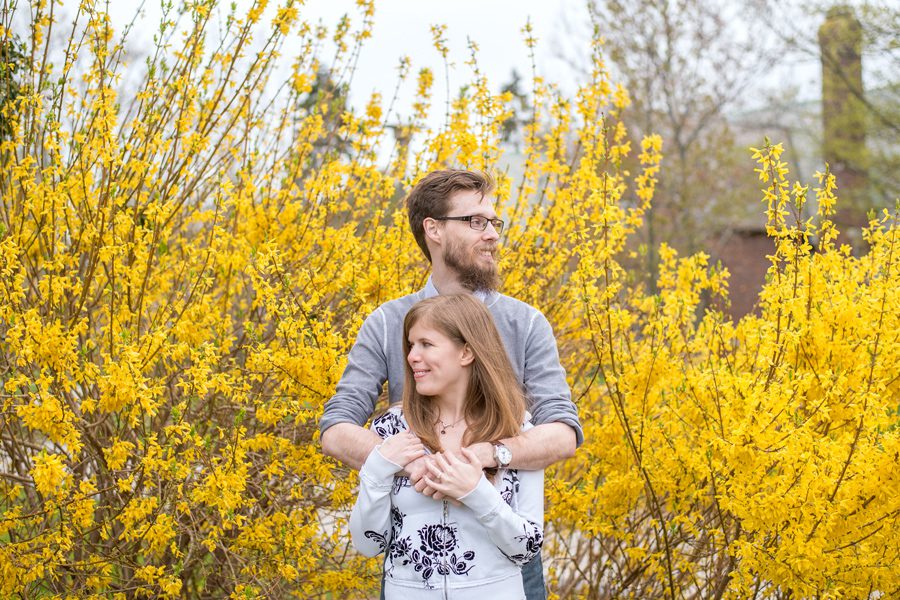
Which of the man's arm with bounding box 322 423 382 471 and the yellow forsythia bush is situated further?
the yellow forsythia bush

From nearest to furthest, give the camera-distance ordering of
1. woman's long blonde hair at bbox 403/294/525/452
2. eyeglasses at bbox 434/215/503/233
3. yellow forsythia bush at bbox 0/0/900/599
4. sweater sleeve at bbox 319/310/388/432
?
woman's long blonde hair at bbox 403/294/525/452 < sweater sleeve at bbox 319/310/388/432 < eyeglasses at bbox 434/215/503/233 < yellow forsythia bush at bbox 0/0/900/599

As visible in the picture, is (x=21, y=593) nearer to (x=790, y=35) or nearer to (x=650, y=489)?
(x=650, y=489)

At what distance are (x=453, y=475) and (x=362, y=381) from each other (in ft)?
1.59

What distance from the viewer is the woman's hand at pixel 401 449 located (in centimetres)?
208

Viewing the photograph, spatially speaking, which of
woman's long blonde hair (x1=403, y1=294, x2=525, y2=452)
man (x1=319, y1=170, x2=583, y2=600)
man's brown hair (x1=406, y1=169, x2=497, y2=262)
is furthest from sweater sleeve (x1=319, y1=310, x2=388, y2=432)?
man's brown hair (x1=406, y1=169, x2=497, y2=262)

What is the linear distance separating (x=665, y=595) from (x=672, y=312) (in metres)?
1.08

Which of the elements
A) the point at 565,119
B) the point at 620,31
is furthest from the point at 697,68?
the point at 565,119

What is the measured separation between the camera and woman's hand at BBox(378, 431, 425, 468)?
6.84 feet

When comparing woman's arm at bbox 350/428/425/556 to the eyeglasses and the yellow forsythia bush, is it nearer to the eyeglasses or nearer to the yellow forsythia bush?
the eyeglasses

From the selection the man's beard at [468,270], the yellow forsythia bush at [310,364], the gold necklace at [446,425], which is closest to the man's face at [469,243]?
the man's beard at [468,270]

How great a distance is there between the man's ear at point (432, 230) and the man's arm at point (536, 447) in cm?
57

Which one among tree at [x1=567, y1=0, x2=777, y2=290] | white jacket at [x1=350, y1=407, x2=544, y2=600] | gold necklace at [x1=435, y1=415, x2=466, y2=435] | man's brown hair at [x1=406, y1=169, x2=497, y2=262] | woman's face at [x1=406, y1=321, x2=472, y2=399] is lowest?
white jacket at [x1=350, y1=407, x2=544, y2=600]

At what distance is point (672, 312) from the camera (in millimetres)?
3826

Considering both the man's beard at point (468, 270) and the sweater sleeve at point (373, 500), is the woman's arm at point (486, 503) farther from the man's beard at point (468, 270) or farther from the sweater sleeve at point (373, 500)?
the man's beard at point (468, 270)
